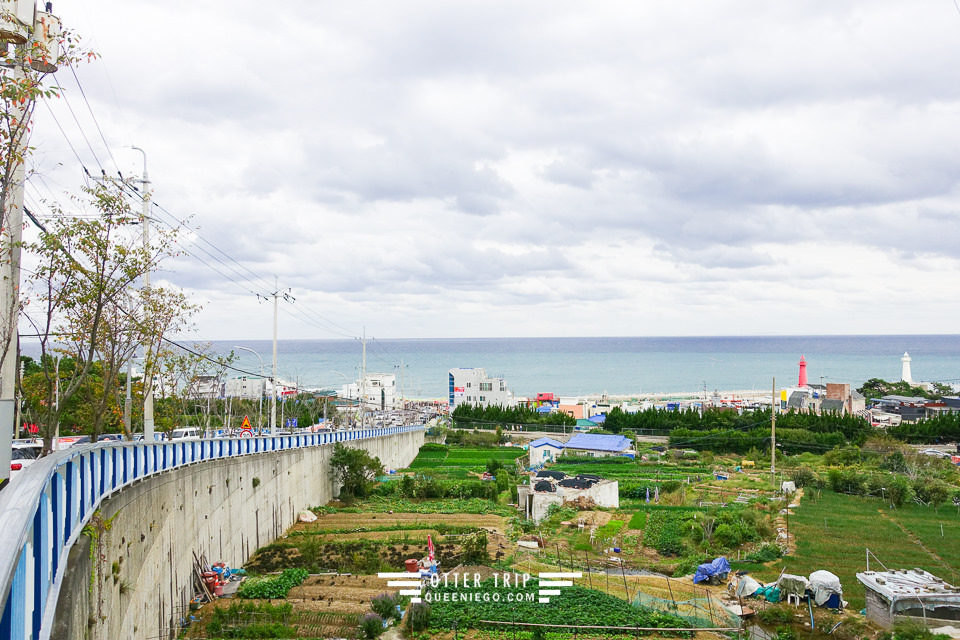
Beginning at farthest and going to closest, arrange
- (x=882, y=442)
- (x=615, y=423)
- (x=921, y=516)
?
(x=615, y=423)
(x=882, y=442)
(x=921, y=516)

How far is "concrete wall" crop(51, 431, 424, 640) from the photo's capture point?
7.45 meters

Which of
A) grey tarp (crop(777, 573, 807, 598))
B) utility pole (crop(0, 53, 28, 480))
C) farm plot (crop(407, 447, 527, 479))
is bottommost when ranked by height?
farm plot (crop(407, 447, 527, 479))

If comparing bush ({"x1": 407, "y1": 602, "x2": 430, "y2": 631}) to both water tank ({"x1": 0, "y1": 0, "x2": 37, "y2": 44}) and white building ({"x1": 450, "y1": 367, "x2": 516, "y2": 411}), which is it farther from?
white building ({"x1": 450, "y1": 367, "x2": 516, "y2": 411})

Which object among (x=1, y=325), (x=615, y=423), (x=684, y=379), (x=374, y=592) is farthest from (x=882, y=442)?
(x=684, y=379)

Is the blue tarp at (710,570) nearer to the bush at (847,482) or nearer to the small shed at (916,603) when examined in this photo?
the small shed at (916,603)

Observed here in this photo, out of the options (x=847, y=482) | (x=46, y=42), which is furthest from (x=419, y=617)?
(x=847, y=482)

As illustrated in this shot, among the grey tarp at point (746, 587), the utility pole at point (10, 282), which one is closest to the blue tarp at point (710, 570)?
the grey tarp at point (746, 587)

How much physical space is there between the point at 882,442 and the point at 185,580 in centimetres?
4943

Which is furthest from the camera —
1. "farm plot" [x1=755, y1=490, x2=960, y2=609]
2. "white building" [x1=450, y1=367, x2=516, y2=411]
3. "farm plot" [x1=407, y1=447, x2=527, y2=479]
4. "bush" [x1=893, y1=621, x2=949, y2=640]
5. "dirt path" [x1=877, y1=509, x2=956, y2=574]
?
"white building" [x1=450, y1=367, x2=516, y2=411]

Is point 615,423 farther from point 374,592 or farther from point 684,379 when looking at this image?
point 684,379

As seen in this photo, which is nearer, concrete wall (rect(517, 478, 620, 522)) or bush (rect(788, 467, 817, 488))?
concrete wall (rect(517, 478, 620, 522))

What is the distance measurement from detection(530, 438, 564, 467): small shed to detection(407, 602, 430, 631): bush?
29.1 metres

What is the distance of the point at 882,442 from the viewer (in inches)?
1891

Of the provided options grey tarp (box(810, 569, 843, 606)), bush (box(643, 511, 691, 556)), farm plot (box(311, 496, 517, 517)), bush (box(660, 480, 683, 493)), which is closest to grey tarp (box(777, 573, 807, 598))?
grey tarp (box(810, 569, 843, 606))
